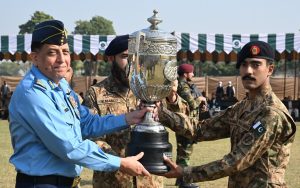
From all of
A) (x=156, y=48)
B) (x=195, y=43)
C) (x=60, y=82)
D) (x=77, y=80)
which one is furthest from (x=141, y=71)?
(x=77, y=80)

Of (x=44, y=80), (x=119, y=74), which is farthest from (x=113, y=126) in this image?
(x=44, y=80)

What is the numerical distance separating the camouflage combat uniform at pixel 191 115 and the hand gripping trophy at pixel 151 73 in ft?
Answer: 19.0

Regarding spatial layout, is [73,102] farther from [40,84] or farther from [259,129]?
[259,129]

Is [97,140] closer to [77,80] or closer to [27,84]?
[27,84]

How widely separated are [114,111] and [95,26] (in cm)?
10783

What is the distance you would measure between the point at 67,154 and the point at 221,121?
1.27m

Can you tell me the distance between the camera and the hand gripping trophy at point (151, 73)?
3.82 metres

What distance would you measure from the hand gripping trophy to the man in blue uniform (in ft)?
0.90

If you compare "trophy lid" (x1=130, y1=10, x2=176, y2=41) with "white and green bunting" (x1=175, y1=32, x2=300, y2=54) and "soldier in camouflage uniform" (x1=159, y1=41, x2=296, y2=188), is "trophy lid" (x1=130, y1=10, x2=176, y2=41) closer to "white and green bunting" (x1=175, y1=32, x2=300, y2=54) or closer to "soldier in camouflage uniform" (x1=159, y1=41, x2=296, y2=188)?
"soldier in camouflage uniform" (x1=159, y1=41, x2=296, y2=188)

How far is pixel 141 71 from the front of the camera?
3889mm

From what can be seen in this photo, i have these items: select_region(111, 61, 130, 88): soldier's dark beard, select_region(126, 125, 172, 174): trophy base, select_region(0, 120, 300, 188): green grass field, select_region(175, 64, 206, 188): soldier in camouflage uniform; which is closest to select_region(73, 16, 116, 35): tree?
select_region(0, 120, 300, 188): green grass field

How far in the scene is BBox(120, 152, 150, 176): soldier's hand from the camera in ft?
11.5

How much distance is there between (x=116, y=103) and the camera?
14.6 feet

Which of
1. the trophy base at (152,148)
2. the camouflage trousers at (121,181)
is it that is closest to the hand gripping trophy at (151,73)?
the trophy base at (152,148)
